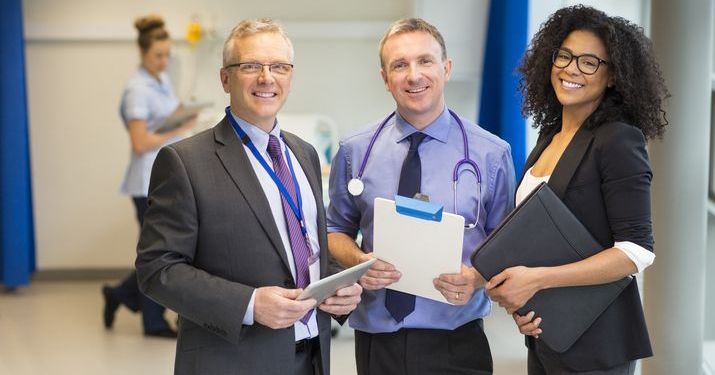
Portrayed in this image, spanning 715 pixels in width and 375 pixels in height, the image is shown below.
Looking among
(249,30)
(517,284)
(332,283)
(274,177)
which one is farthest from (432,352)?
(249,30)

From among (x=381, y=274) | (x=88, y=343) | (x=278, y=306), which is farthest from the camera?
(x=88, y=343)

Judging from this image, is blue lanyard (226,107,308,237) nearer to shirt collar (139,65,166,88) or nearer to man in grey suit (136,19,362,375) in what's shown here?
man in grey suit (136,19,362,375)

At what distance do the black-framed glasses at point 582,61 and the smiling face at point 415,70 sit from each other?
0.33 meters

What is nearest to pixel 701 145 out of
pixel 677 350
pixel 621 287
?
pixel 677 350

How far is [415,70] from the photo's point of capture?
2396mm

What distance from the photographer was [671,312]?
3.46 metres

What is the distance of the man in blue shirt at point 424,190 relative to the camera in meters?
2.43

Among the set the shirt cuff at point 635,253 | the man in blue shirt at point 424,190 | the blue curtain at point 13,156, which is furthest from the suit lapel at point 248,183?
the blue curtain at point 13,156

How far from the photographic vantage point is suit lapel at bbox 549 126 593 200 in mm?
2143

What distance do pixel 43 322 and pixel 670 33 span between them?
4.15 m

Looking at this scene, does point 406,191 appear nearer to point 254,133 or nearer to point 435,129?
point 435,129

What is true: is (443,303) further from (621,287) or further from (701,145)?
(701,145)


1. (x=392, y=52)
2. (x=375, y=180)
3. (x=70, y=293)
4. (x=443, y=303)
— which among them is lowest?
(x=70, y=293)

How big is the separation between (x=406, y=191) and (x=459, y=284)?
315 mm
